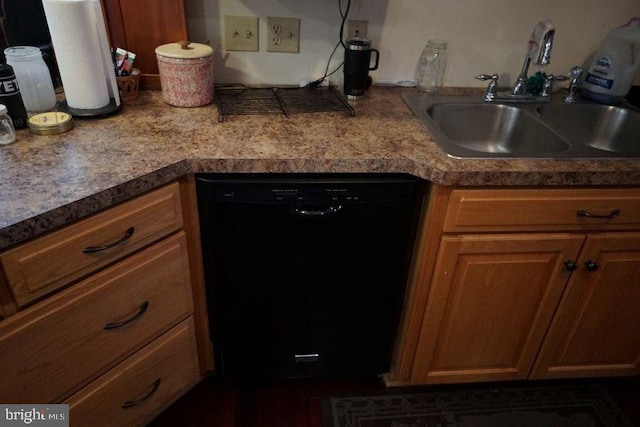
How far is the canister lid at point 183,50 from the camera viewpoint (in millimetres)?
1306

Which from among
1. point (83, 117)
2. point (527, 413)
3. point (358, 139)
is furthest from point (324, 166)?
point (527, 413)

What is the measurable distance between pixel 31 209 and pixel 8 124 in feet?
1.22

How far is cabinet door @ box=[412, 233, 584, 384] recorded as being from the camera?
1.26m

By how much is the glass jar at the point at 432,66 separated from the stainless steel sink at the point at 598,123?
1.23 feet

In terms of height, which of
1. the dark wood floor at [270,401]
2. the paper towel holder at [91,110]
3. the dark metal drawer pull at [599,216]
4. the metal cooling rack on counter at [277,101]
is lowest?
the dark wood floor at [270,401]

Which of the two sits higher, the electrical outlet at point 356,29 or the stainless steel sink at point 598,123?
the electrical outlet at point 356,29

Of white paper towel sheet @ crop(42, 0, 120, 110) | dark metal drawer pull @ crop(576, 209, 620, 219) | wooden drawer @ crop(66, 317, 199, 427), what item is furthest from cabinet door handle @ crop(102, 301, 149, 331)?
dark metal drawer pull @ crop(576, 209, 620, 219)

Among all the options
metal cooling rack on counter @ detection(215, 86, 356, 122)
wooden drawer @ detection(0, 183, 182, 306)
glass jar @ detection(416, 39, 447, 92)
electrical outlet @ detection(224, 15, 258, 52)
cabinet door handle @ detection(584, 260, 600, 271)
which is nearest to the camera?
wooden drawer @ detection(0, 183, 182, 306)

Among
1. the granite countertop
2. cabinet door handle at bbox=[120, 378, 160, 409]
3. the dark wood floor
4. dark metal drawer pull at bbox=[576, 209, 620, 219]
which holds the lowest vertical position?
the dark wood floor

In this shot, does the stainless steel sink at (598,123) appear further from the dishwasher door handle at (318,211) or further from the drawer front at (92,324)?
the drawer front at (92,324)

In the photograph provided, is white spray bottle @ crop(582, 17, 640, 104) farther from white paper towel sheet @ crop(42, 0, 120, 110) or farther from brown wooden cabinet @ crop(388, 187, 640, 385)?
white paper towel sheet @ crop(42, 0, 120, 110)

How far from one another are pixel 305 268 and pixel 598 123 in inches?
48.4

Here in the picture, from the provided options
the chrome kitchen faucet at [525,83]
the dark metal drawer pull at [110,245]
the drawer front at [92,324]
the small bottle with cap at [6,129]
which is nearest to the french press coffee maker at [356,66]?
the chrome kitchen faucet at [525,83]

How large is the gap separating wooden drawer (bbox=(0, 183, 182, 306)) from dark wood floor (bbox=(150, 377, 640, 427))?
28.0 inches
